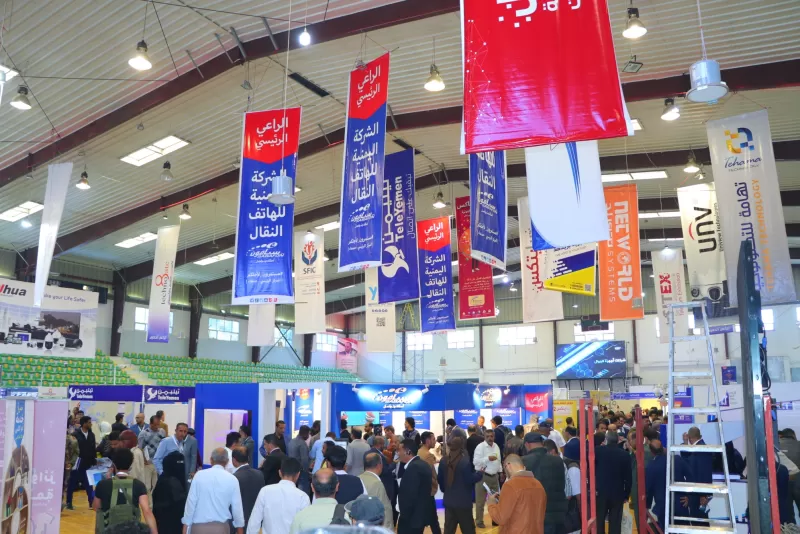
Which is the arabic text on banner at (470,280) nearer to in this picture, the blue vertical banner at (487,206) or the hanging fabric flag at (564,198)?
the blue vertical banner at (487,206)

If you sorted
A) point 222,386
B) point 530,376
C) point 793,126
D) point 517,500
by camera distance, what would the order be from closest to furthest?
point 517,500 → point 222,386 → point 793,126 → point 530,376

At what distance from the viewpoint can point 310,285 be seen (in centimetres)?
1383

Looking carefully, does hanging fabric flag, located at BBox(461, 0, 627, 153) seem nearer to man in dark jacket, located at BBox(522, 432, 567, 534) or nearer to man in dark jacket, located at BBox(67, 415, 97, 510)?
man in dark jacket, located at BBox(522, 432, 567, 534)

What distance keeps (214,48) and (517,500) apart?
804 centimetres

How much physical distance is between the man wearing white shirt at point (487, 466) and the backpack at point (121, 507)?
5.16 metres

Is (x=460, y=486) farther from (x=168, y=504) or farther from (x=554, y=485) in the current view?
(x=168, y=504)

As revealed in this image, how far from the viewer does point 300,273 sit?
1401cm

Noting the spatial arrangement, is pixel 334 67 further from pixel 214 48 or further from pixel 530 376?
pixel 530 376

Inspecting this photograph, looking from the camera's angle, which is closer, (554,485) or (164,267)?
(554,485)

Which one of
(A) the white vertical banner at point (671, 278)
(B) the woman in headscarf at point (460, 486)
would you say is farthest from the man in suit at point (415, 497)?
(A) the white vertical banner at point (671, 278)

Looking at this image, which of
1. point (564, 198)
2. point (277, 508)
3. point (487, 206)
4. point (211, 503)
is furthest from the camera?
point (487, 206)

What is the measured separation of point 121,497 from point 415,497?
262 centimetres

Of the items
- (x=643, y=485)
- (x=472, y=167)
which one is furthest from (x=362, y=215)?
(x=643, y=485)

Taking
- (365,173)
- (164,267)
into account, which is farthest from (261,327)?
(365,173)
